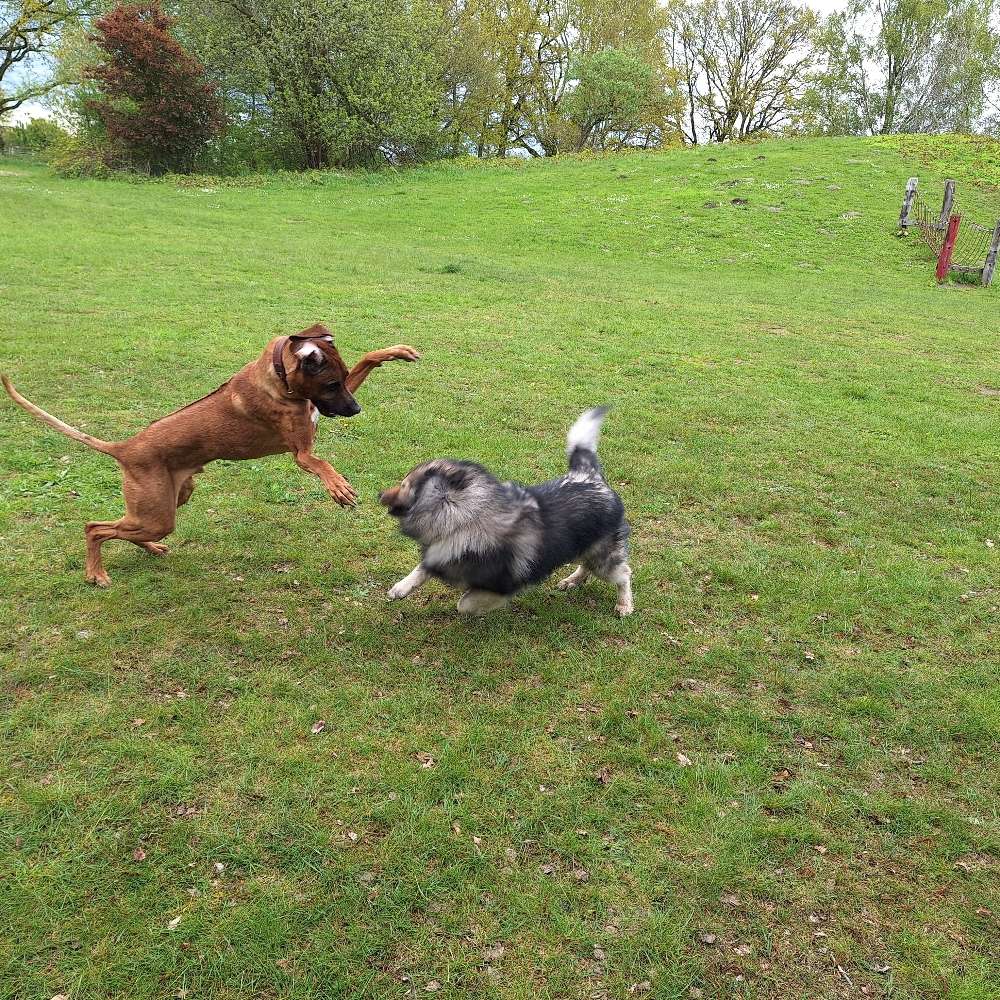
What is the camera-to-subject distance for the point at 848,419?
33.5 ft

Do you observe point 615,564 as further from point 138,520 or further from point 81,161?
point 81,161

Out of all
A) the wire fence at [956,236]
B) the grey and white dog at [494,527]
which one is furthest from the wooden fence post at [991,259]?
the grey and white dog at [494,527]

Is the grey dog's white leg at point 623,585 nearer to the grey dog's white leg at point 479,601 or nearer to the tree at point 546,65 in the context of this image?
the grey dog's white leg at point 479,601

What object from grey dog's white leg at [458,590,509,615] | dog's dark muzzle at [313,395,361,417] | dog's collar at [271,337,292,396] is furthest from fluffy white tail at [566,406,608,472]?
dog's collar at [271,337,292,396]

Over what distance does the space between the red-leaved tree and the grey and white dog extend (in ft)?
107

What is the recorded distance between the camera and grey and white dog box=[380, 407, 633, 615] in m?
4.78

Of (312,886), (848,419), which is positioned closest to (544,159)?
(848,419)

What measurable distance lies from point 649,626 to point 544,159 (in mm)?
36289

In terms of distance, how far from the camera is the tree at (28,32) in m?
36.3

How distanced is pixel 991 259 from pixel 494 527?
79.2 feet

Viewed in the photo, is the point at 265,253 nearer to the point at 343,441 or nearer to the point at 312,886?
the point at 343,441

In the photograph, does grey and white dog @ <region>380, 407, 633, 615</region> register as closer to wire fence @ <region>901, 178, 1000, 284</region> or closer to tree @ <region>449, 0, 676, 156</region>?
wire fence @ <region>901, 178, 1000, 284</region>

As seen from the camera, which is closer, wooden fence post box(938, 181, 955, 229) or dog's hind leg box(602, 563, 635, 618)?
dog's hind leg box(602, 563, 635, 618)

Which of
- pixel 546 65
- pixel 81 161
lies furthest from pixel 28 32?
pixel 546 65
